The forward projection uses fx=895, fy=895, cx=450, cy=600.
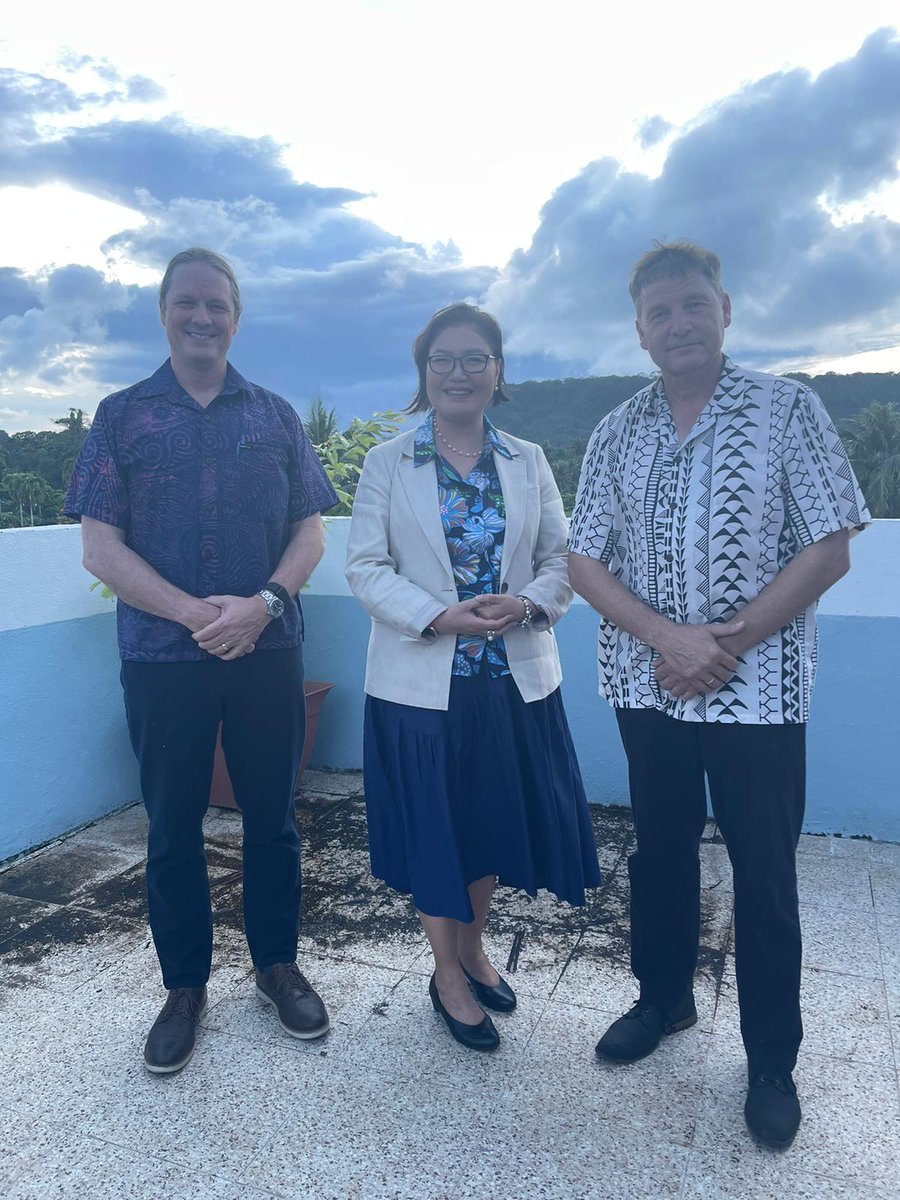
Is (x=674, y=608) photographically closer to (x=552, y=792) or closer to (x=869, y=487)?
(x=552, y=792)

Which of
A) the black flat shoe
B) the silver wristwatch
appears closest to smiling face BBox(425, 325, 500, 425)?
the silver wristwatch

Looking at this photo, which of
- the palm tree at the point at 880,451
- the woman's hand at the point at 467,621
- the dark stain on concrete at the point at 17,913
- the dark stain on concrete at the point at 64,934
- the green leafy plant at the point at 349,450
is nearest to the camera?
the woman's hand at the point at 467,621

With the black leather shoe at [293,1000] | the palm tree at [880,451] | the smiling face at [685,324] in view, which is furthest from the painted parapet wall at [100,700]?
the palm tree at [880,451]

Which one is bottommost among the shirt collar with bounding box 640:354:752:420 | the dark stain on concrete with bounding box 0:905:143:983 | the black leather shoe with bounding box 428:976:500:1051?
the dark stain on concrete with bounding box 0:905:143:983

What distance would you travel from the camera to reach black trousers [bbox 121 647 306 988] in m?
2.22

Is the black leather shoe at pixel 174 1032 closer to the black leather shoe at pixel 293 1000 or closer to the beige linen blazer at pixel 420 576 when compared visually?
the black leather shoe at pixel 293 1000

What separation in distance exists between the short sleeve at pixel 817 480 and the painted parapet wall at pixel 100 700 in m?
1.90

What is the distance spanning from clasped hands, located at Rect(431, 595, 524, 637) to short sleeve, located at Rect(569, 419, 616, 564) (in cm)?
23

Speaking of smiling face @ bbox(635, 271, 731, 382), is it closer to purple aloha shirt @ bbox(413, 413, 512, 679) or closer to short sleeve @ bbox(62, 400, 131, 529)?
purple aloha shirt @ bbox(413, 413, 512, 679)

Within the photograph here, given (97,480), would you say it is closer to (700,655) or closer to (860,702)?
(700,655)

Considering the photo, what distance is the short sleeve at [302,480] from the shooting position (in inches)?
95.3

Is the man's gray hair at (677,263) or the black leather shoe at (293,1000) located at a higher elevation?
the man's gray hair at (677,263)

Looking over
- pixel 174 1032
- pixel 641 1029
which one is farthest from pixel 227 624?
pixel 641 1029

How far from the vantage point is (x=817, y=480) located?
1859mm
